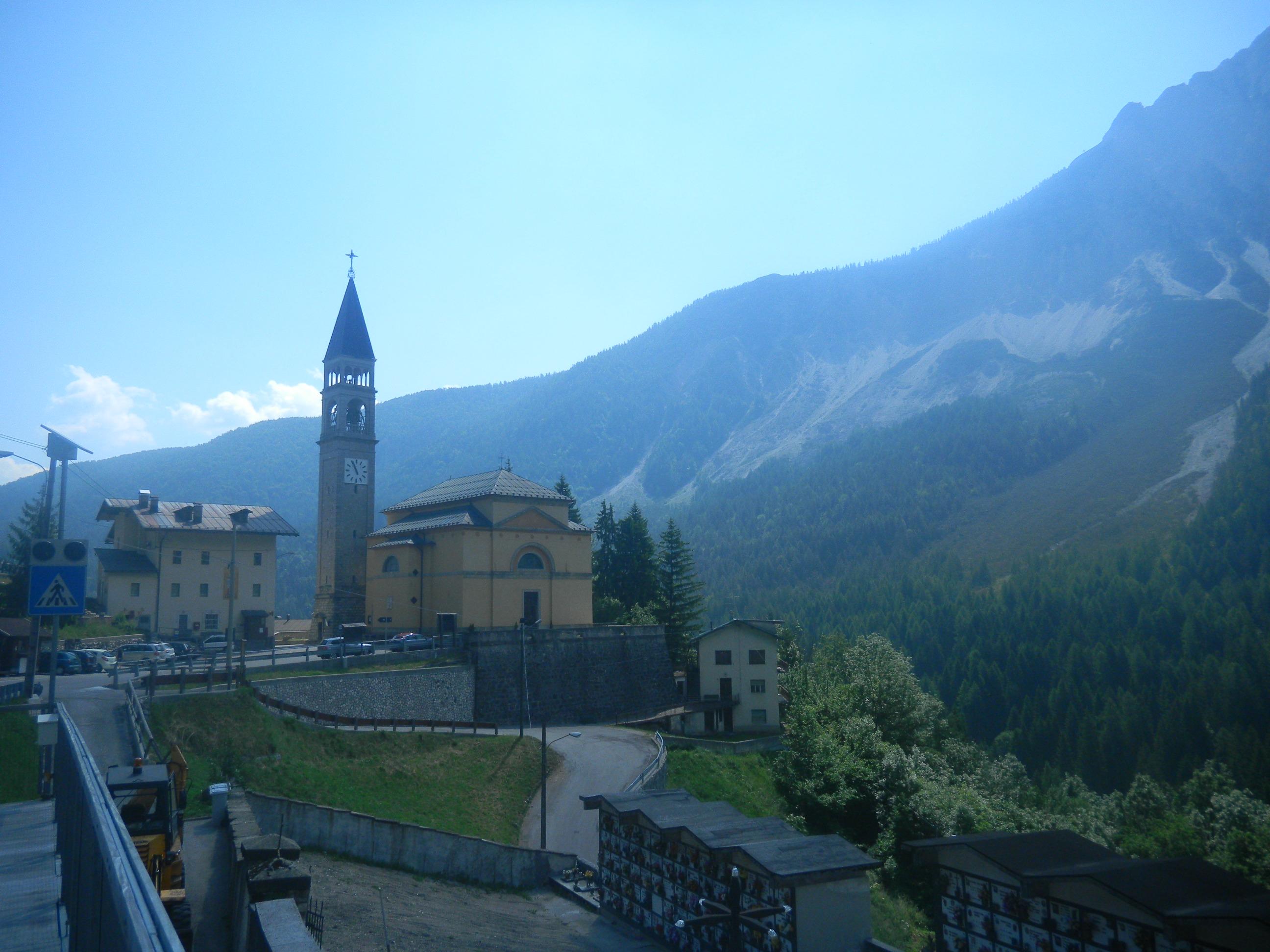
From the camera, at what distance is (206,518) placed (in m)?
49.9

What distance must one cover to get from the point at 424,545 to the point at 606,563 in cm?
2148

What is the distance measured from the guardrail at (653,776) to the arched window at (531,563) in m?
13.1

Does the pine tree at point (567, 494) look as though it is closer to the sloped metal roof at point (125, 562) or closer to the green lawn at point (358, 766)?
the sloped metal roof at point (125, 562)

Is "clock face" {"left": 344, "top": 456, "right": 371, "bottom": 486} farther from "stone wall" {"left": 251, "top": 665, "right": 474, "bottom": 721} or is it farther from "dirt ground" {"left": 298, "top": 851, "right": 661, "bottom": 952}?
"dirt ground" {"left": 298, "top": 851, "right": 661, "bottom": 952}

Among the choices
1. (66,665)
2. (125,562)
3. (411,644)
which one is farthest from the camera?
(125,562)

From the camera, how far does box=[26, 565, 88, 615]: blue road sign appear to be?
14461mm

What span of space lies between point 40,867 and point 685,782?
32.0 metres

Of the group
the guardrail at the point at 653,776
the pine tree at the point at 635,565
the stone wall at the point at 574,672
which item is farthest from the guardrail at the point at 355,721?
the pine tree at the point at 635,565

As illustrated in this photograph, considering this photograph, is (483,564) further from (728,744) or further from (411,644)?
(728,744)

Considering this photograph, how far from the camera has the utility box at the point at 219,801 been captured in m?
19.3

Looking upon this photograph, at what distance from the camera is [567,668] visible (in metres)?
45.2

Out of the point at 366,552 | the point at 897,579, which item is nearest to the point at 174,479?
the point at 897,579

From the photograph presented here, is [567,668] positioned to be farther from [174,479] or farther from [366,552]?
[174,479]

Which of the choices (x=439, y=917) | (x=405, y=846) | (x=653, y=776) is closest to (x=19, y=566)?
(x=653, y=776)
